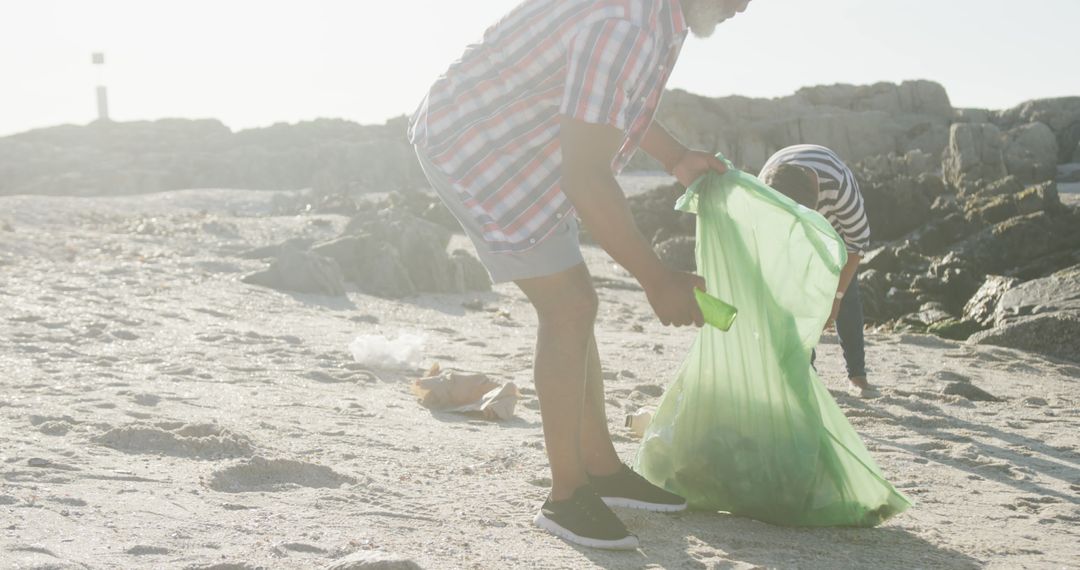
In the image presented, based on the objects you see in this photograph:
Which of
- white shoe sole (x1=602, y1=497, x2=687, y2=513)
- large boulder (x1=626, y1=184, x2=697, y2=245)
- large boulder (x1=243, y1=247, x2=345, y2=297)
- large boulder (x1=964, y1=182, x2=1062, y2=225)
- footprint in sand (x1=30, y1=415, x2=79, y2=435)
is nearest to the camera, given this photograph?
white shoe sole (x1=602, y1=497, x2=687, y2=513)

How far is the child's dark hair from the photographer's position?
4160mm

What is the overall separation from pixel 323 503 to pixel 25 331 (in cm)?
347

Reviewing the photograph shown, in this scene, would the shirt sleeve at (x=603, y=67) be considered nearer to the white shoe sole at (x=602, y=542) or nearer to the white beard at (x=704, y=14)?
the white beard at (x=704, y=14)

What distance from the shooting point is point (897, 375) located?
5.77m

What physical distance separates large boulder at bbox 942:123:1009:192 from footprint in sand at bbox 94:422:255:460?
43.0 feet

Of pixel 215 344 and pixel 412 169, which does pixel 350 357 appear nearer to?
pixel 215 344

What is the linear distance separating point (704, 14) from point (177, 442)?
2.13 metres

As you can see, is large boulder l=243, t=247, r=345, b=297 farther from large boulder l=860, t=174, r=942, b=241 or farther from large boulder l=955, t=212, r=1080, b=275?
large boulder l=860, t=174, r=942, b=241

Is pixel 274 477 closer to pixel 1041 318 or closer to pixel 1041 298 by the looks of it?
pixel 1041 318

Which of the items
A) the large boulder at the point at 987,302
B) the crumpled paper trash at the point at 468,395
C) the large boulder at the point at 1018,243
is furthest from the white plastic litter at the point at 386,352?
the large boulder at the point at 1018,243

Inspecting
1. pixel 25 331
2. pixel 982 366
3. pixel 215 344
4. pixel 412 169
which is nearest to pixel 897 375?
pixel 982 366

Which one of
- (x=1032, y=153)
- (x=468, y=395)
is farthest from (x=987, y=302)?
(x=1032, y=153)

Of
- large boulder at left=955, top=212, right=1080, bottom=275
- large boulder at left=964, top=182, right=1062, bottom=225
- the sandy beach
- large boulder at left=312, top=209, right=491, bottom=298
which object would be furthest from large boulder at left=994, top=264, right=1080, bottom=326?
large boulder at left=312, top=209, right=491, bottom=298

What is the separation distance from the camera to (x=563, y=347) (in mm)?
2820
